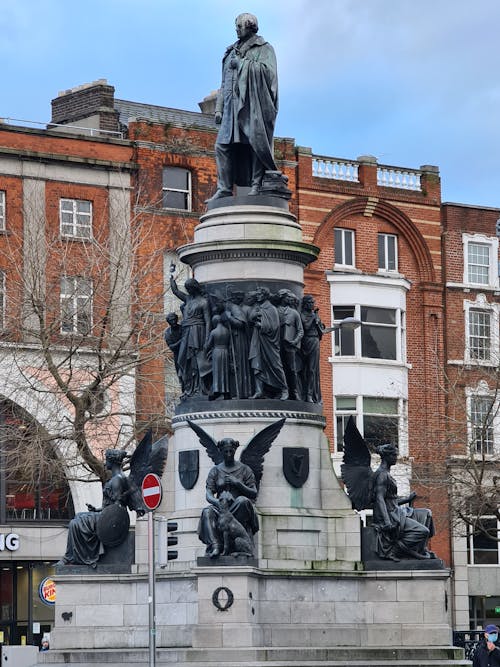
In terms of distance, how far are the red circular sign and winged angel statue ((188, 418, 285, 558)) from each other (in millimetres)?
3055

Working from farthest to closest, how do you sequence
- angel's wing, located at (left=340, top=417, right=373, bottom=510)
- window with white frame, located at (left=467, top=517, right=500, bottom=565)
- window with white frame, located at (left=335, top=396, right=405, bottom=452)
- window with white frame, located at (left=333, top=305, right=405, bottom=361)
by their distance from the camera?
window with white frame, located at (left=467, top=517, right=500, bottom=565) < window with white frame, located at (left=333, top=305, right=405, bottom=361) < window with white frame, located at (left=335, top=396, right=405, bottom=452) < angel's wing, located at (left=340, top=417, right=373, bottom=510)

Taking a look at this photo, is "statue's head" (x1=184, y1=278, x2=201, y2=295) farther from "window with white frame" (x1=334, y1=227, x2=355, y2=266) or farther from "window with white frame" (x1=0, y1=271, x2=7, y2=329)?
"window with white frame" (x1=334, y1=227, x2=355, y2=266)

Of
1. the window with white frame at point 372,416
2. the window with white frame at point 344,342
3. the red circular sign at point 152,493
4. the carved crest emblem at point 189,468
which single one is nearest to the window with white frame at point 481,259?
the window with white frame at point 344,342

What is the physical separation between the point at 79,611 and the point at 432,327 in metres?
38.1

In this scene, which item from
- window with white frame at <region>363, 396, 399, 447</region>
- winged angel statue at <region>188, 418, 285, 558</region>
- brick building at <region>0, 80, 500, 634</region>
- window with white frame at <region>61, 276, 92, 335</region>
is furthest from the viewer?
window with white frame at <region>363, 396, 399, 447</region>

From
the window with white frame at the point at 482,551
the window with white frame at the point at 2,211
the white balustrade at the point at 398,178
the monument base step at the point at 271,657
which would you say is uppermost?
the white balustrade at the point at 398,178

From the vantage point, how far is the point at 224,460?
1254 inches

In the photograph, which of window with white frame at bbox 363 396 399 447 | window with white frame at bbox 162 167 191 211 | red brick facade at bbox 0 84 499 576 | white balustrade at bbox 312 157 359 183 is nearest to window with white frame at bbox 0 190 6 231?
red brick facade at bbox 0 84 499 576

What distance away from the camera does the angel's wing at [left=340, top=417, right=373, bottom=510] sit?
110 feet

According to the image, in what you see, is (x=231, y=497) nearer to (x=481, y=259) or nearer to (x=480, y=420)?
(x=480, y=420)

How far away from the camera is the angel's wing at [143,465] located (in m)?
33.3

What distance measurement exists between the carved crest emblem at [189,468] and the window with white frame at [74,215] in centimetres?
2854

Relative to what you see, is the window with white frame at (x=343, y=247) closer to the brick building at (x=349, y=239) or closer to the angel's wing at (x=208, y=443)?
the brick building at (x=349, y=239)

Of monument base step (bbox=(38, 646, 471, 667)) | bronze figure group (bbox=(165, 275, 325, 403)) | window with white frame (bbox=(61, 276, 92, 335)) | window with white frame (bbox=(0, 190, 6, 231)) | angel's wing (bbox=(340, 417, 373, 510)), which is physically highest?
A: window with white frame (bbox=(0, 190, 6, 231))
